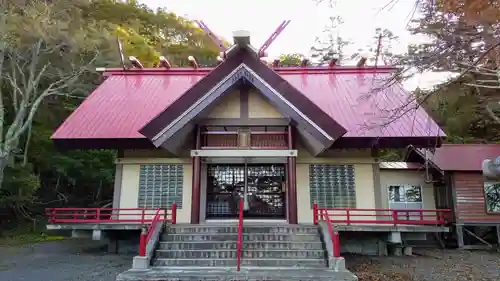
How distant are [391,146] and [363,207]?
1.92 metres

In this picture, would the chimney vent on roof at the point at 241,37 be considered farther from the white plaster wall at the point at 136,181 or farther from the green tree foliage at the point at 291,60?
the green tree foliage at the point at 291,60

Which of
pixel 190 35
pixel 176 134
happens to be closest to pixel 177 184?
pixel 176 134

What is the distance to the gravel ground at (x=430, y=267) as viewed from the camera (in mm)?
7562

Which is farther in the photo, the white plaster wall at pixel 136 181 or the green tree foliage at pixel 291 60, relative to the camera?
the green tree foliage at pixel 291 60

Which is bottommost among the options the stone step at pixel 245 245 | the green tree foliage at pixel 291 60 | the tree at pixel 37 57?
the stone step at pixel 245 245

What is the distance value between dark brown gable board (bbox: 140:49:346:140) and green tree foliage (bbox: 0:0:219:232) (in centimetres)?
1057

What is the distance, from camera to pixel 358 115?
37.2 feet

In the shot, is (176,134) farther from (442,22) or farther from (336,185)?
(442,22)

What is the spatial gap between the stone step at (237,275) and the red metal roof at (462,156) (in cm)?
763

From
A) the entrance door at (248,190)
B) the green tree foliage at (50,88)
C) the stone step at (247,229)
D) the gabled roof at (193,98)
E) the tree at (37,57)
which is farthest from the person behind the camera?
the green tree foliage at (50,88)

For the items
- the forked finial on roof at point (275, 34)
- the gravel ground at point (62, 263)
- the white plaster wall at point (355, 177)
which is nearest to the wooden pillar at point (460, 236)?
the white plaster wall at point (355, 177)

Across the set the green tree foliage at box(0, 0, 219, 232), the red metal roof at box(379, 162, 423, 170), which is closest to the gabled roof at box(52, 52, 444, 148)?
the red metal roof at box(379, 162, 423, 170)

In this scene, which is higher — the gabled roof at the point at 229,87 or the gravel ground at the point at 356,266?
the gabled roof at the point at 229,87

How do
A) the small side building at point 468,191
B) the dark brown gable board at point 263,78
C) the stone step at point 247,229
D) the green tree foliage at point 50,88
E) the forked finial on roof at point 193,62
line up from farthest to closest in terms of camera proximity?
the green tree foliage at point 50,88, the forked finial on roof at point 193,62, the small side building at point 468,191, the dark brown gable board at point 263,78, the stone step at point 247,229
